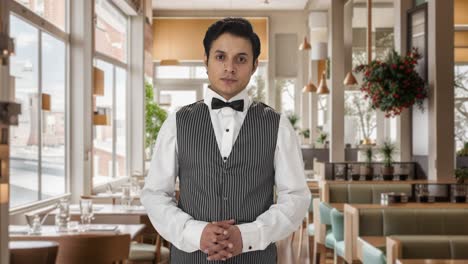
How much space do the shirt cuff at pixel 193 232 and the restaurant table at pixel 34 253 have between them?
1.95 metres

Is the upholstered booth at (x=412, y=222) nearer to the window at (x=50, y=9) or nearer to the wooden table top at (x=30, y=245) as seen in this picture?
the wooden table top at (x=30, y=245)

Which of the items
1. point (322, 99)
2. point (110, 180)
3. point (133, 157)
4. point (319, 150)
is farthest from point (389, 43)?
point (110, 180)

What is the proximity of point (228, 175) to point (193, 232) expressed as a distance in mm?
194

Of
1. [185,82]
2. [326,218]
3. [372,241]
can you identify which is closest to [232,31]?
[372,241]

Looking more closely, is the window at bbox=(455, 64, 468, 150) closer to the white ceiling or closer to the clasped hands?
the white ceiling

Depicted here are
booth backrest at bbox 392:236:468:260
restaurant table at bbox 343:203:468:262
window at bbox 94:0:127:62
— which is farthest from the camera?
window at bbox 94:0:127:62

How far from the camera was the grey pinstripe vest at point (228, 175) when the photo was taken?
203 cm

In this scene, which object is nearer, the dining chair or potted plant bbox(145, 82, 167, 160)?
the dining chair

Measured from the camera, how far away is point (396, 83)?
25.8ft

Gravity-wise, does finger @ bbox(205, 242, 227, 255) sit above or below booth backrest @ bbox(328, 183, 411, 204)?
above

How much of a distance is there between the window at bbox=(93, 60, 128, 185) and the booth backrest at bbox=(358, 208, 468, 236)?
4995mm

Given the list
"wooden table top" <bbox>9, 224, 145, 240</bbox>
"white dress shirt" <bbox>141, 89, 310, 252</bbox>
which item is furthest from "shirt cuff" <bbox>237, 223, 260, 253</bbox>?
"wooden table top" <bbox>9, 224, 145, 240</bbox>

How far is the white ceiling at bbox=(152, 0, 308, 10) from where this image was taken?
15891 millimetres

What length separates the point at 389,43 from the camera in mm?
15891
